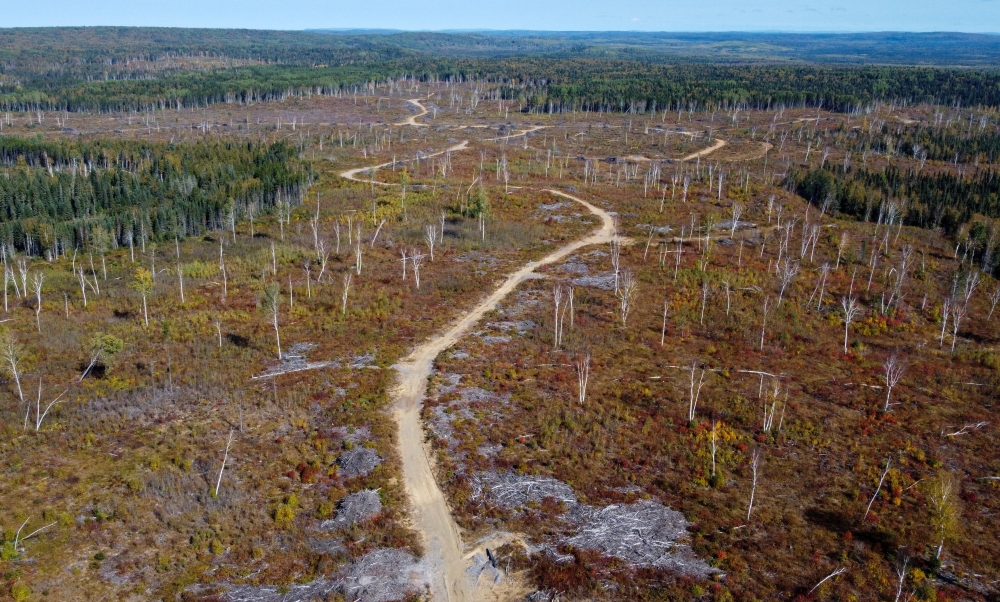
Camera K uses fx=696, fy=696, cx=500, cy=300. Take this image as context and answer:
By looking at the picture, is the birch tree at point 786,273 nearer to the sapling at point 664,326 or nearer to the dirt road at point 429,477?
the sapling at point 664,326

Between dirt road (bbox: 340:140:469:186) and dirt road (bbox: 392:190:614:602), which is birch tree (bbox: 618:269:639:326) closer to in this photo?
dirt road (bbox: 392:190:614:602)

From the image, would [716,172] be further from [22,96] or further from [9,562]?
[22,96]

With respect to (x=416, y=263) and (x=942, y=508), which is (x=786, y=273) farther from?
(x=416, y=263)

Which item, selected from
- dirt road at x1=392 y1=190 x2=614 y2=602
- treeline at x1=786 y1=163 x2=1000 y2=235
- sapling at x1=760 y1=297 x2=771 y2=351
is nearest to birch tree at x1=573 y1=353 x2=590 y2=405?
dirt road at x1=392 y1=190 x2=614 y2=602

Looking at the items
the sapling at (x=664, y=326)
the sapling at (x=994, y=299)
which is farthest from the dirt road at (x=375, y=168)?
the sapling at (x=994, y=299)

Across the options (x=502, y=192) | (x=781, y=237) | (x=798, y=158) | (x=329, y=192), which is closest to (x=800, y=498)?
(x=781, y=237)
